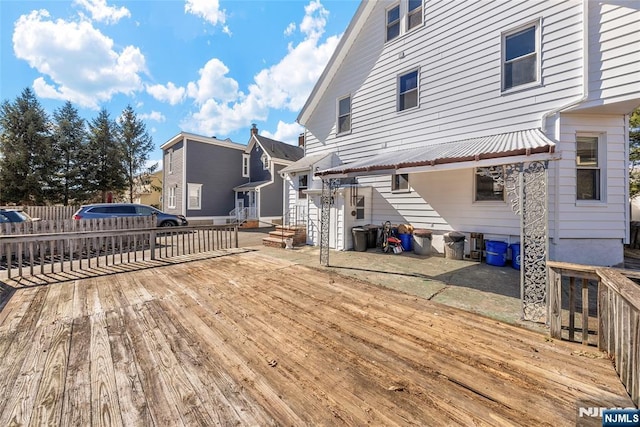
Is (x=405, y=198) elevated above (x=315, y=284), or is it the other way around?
(x=405, y=198)

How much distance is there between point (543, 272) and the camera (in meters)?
3.74

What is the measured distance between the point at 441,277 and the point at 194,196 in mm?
17854

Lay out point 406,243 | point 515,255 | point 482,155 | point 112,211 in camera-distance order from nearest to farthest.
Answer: point 482,155 < point 515,255 < point 406,243 < point 112,211

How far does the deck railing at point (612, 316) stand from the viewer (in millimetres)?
2160

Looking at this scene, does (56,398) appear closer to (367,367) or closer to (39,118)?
(367,367)

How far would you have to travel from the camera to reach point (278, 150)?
2022cm

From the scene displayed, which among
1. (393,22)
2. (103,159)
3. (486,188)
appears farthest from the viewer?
(103,159)

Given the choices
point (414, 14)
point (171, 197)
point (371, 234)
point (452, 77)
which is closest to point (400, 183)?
point (371, 234)

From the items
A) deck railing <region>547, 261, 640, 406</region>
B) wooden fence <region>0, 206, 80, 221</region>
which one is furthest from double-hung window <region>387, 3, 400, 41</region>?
wooden fence <region>0, 206, 80, 221</region>

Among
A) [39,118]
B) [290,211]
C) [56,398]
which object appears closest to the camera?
[56,398]

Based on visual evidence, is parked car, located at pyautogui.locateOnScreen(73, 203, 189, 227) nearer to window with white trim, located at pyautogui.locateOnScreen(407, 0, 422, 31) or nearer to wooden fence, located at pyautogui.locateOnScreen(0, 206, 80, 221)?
wooden fence, located at pyautogui.locateOnScreen(0, 206, 80, 221)

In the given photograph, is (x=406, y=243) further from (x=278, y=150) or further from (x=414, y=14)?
(x=278, y=150)

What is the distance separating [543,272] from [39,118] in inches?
1241

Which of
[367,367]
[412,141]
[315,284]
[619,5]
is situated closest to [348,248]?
[315,284]
